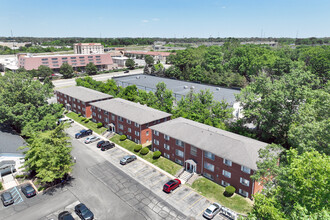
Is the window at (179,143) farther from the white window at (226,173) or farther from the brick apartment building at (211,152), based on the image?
the white window at (226,173)

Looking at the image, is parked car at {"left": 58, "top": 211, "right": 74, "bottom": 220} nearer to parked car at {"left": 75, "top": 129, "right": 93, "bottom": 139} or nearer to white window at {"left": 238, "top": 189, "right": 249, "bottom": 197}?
white window at {"left": 238, "top": 189, "right": 249, "bottom": 197}

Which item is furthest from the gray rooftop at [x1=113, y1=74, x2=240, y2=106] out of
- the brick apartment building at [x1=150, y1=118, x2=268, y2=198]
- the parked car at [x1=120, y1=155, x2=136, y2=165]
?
the parked car at [x1=120, y1=155, x2=136, y2=165]

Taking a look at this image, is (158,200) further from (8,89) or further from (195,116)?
(8,89)

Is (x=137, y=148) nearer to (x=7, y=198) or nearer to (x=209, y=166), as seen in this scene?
(x=209, y=166)

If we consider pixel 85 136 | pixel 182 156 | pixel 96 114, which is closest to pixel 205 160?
pixel 182 156

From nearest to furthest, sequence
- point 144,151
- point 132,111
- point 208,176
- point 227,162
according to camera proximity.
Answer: point 227,162, point 208,176, point 144,151, point 132,111

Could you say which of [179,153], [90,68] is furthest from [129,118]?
[90,68]
